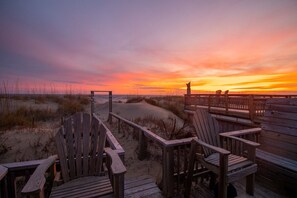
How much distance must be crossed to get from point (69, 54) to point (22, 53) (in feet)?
6.07

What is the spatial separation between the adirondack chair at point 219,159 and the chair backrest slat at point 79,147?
4.75 feet

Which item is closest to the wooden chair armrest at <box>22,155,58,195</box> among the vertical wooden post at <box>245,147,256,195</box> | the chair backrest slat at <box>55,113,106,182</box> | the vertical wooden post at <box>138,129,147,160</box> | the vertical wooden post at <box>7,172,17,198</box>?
the vertical wooden post at <box>7,172,17,198</box>

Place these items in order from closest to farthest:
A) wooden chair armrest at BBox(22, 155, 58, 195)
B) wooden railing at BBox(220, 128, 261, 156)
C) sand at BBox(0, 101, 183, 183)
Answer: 1. wooden chair armrest at BBox(22, 155, 58, 195)
2. wooden railing at BBox(220, 128, 261, 156)
3. sand at BBox(0, 101, 183, 183)

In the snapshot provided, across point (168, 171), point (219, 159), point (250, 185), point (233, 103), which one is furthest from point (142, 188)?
point (233, 103)

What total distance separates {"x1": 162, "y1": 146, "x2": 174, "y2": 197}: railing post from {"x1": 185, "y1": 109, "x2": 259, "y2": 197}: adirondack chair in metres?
0.28

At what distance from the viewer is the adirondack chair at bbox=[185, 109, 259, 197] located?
2.12 m

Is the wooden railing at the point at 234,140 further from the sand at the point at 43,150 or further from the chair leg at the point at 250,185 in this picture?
the sand at the point at 43,150

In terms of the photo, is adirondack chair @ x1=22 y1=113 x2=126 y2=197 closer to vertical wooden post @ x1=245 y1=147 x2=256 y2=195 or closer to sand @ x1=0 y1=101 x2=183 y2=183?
sand @ x1=0 y1=101 x2=183 y2=183

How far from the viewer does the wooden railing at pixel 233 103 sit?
696cm

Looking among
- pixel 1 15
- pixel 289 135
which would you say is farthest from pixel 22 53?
pixel 289 135

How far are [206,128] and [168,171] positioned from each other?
39.8 inches

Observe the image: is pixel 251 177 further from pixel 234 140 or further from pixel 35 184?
pixel 35 184

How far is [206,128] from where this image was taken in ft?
9.43

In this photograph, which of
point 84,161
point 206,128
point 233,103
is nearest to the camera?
point 84,161
